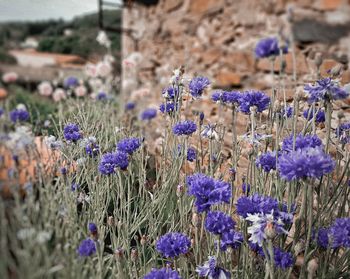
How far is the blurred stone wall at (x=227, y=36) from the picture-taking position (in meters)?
4.36

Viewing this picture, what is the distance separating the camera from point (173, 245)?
54.9 inches

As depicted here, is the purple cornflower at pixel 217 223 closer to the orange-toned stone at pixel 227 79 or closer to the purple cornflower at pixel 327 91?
the purple cornflower at pixel 327 91

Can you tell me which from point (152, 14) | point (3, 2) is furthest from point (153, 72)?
point (3, 2)

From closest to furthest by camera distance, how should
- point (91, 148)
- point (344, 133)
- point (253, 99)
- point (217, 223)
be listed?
point (217, 223)
point (253, 99)
point (91, 148)
point (344, 133)

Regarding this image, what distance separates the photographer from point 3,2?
2.50 m

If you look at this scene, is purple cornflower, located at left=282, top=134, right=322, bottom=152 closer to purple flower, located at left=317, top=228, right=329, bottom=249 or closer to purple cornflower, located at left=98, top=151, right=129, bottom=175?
purple flower, located at left=317, top=228, right=329, bottom=249

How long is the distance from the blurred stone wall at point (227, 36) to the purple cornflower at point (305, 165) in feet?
6.30

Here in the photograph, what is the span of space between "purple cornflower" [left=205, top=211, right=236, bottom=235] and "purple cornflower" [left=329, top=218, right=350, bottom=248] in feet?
1.19

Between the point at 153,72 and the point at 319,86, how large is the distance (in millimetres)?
5813

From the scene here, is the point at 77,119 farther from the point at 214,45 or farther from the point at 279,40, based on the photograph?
the point at 214,45

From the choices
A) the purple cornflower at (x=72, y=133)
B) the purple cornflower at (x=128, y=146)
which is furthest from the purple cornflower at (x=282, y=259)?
the purple cornflower at (x=72, y=133)

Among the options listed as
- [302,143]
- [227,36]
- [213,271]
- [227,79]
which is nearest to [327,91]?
[302,143]

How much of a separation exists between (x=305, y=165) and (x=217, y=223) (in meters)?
0.32

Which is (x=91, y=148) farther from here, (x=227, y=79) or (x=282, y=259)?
(x=227, y=79)
